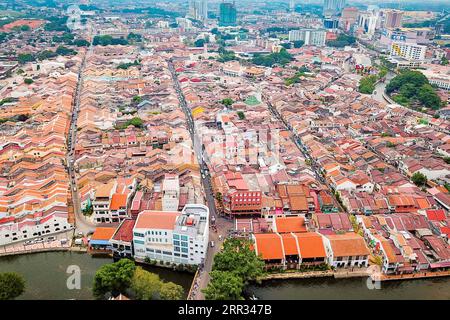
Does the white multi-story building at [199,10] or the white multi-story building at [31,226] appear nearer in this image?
the white multi-story building at [31,226]

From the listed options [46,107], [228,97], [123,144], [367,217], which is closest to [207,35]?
[228,97]

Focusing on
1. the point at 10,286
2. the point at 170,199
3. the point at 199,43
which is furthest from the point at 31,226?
the point at 199,43

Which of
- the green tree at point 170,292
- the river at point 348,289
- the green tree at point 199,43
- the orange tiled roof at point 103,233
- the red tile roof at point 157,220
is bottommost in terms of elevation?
the green tree at point 199,43

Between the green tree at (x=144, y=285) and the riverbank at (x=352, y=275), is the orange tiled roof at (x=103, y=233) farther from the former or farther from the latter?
the riverbank at (x=352, y=275)

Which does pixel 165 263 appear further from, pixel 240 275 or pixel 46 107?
pixel 46 107

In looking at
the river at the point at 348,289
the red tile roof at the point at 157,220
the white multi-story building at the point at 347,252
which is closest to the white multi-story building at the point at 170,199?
the red tile roof at the point at 157,220

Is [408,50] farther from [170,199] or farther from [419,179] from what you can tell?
[170,199]

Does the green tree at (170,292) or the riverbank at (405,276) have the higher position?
the green tree at (170,292)
